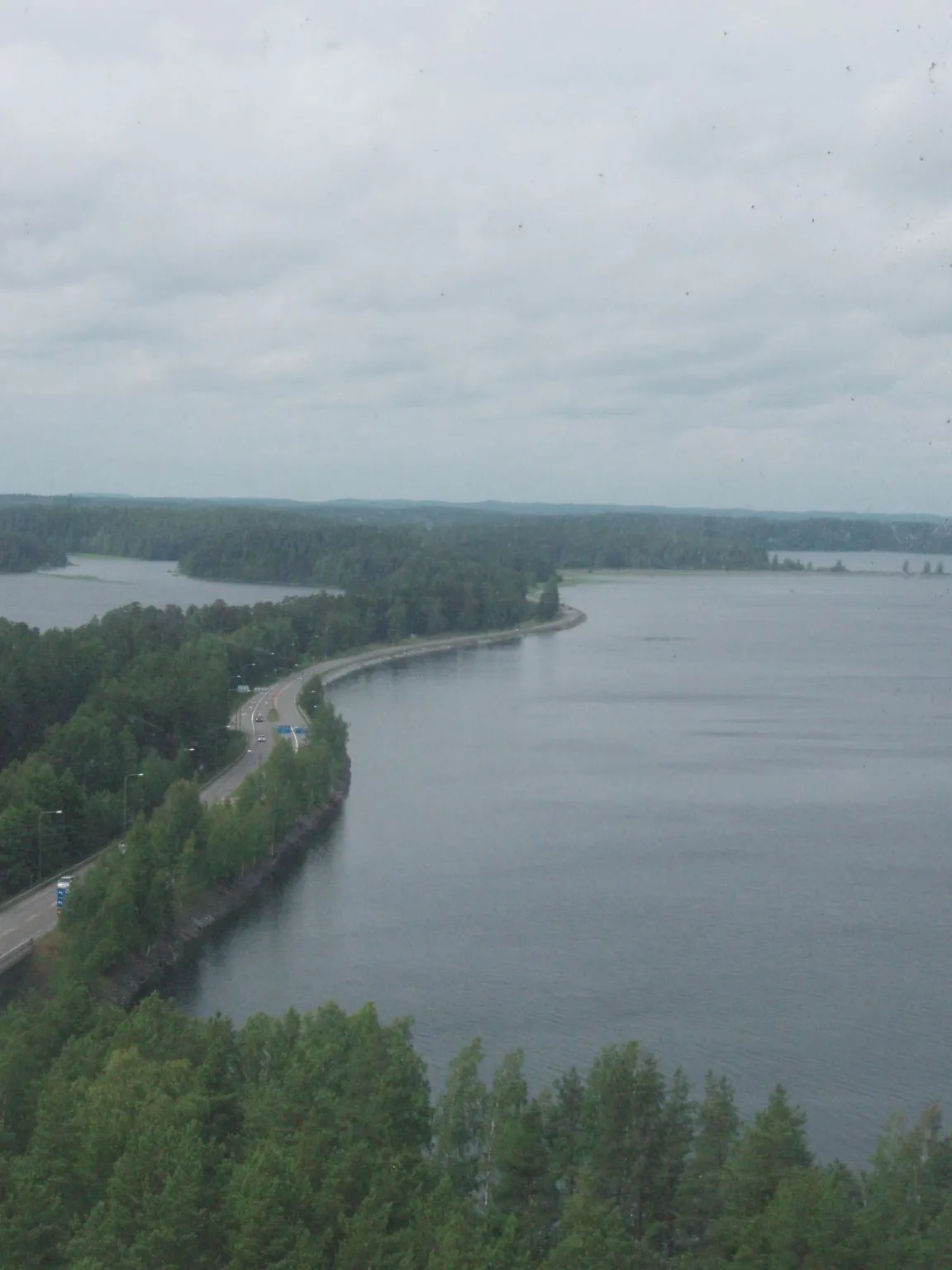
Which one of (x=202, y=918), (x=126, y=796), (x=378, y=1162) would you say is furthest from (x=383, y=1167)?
(x=126, y=796)

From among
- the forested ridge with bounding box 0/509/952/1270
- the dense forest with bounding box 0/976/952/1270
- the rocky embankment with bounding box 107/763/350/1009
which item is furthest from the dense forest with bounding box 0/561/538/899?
the dense forest with bounding box 0/976/952/1270

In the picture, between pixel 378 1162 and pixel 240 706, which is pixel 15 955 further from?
pixel 240 706

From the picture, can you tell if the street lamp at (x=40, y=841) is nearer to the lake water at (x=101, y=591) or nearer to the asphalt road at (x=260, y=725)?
the asphalt road at (x=260, y=725)

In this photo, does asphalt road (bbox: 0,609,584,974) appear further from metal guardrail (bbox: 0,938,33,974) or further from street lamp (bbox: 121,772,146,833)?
street lamp (bbox: 121,772,146,833)

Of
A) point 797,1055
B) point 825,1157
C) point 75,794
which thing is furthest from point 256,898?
point 825,1157

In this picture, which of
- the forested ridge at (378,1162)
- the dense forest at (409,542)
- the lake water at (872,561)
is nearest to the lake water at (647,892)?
the forested ridge at (378,1162)
